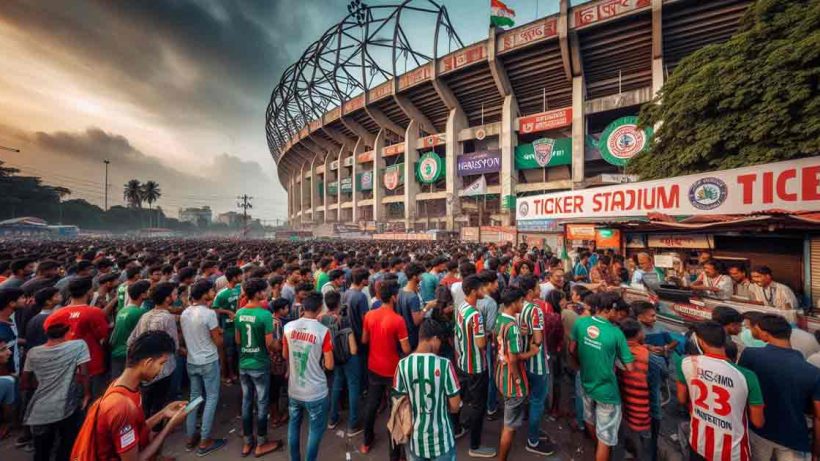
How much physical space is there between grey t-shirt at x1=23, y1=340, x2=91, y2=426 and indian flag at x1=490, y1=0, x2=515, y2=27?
31640 millimetres

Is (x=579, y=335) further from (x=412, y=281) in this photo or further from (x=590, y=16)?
(x=590, y=16)

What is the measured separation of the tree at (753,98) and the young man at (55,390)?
578 inches

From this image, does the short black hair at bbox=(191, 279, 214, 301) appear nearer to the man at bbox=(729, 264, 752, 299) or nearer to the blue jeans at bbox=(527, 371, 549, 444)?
the blue jeans at bbox=(527, 371, 549, 444)

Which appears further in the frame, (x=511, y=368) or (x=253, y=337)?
(x=253, y=337)

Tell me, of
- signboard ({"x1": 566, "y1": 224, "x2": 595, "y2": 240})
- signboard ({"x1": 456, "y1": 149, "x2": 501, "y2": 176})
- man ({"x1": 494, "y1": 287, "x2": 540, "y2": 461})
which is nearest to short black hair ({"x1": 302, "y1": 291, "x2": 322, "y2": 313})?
man ({"x1": 494, "y1": 287, "x2": 540, "y2": 461})

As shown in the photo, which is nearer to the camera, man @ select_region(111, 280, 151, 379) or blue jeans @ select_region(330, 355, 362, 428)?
man @ select_region(111, 280, 151, 379)

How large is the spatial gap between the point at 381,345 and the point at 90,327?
10.6 ft

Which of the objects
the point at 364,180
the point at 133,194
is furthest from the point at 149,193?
the point at 364,180

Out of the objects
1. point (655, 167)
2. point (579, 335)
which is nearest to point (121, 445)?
point (579, 335)

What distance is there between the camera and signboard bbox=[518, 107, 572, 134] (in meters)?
25.7

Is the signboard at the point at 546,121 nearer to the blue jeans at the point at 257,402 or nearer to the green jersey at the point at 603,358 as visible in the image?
the green jersey at the point at 603,358

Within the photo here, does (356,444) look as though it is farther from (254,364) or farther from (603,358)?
(603,358)

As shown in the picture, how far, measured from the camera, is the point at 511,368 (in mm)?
2857

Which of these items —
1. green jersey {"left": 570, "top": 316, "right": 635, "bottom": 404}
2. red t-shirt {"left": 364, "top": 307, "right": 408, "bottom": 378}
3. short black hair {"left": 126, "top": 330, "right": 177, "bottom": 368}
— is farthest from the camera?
red t-shirt {"left": 364, "top": 307, "right": 408, "bottom": 378}
